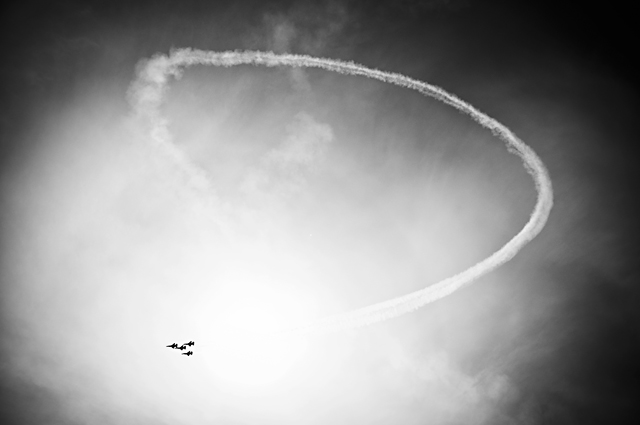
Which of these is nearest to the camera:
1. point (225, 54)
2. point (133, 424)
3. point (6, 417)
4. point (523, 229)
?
point (225, 54)

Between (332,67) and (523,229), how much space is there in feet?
96.2

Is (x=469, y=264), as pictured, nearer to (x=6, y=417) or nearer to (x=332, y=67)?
(x=332, y=67)

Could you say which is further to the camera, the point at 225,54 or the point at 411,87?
the point at 411,87

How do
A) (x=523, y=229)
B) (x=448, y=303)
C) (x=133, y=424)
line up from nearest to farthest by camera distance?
(x=523, y=229)
(x=448, y=303)
(x=133, y=424)

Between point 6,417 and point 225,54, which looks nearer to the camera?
point 225,54

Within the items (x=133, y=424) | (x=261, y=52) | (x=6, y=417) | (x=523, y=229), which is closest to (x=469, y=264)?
(x=523, y=229)

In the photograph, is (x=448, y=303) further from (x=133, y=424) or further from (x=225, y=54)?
(x=133, y=424)

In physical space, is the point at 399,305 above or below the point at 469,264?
below

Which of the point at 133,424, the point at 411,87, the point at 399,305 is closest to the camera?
the point at 411,87

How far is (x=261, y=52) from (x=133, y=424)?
244 feet

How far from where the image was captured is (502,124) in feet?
103

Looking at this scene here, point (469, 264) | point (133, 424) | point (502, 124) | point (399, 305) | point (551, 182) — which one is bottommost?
point (133, 424)

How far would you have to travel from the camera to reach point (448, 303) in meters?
46.0

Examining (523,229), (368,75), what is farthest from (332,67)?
(523,229)
